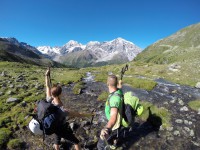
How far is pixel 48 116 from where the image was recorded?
7.13m

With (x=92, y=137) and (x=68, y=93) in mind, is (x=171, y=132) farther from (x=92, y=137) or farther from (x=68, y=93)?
(x=68, y=93)

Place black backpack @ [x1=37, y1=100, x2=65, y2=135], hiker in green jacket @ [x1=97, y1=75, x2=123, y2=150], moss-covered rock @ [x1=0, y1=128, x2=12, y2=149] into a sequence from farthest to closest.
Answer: moss-covered rock @ [x1=0, y1=128, x2=12, y2=149] < black backpack @ [x1=37, y1=100, x2=65, y2=135] < hiker in green jacket @ [x1=97, y1=75, x2=123, y2=150]

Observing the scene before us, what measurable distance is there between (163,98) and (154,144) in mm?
10464

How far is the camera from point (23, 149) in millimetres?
10430

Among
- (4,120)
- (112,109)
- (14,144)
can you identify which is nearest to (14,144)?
(14,144)

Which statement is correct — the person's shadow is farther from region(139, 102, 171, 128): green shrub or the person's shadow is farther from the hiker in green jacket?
the hiker in green jacket

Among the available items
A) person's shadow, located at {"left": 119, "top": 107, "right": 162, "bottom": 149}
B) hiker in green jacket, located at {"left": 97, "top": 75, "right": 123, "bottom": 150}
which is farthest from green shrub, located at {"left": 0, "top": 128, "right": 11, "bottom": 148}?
person's shadow, located at {"left": 119, "top": 107, "right": 162, "bottom": 149}

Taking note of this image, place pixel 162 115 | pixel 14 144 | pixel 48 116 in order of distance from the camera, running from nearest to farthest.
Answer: pixel 48 116 → pixel 14 144 → pixel 162 115

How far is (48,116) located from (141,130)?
7.90 metres

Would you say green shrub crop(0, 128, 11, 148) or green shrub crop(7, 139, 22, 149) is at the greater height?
green shrub crop(0, 128, 11, 148)

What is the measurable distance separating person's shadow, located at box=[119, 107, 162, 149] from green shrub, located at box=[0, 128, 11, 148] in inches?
262

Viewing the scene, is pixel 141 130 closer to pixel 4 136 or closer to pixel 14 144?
pixel 14 144

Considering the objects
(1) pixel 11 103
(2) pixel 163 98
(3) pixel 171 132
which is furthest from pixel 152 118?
(1) pixel 11 103

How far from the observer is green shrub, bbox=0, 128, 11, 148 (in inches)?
418
